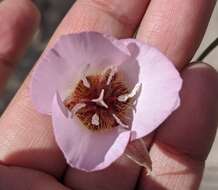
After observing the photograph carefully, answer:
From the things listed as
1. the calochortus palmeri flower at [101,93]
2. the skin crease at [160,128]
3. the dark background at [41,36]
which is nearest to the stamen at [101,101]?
the calochortus palmeri flower at [101,93]

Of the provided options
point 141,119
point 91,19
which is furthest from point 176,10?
point 141,119

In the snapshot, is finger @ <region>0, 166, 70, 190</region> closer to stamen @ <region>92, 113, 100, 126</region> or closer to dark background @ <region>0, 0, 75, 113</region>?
stamen @ <region>92, 113, 100, 126</region>

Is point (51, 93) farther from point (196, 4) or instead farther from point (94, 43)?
point (196, 4)

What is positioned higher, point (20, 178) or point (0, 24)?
point (0, 24)

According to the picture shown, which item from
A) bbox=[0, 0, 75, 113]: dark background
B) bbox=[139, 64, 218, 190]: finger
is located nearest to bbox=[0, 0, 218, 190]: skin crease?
bbox=[139, 64, 218, 190]: finger

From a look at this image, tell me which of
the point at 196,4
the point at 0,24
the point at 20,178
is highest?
the point at 196,4

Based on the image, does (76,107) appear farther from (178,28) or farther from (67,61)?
(178,28)

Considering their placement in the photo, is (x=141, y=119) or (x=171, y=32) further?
(x=171, y=32)

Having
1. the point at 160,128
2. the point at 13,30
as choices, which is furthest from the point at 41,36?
the point at 160,128
